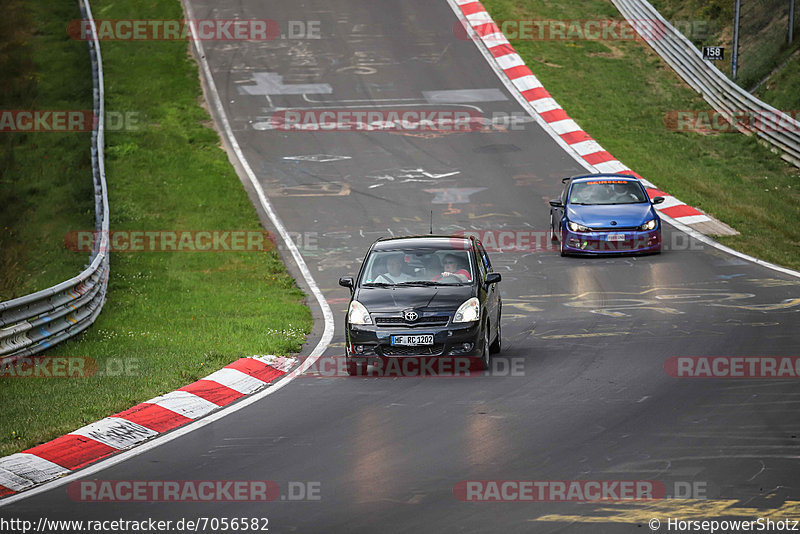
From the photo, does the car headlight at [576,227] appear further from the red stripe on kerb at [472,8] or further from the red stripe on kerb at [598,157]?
the red stripe on kerb at [472,8]

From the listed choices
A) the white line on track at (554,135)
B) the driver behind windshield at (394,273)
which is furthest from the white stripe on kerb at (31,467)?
the white line on track at (554,135)

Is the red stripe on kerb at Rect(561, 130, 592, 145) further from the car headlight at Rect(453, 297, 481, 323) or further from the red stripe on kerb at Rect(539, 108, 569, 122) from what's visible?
the car headlight at Rect(453, 297, 481, 323)

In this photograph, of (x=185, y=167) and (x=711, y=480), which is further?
(x=185, y=167)

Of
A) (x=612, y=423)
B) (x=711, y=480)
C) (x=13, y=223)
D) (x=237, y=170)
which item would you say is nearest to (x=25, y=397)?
(x=612, y=423)

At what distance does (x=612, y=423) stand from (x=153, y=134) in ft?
81.9

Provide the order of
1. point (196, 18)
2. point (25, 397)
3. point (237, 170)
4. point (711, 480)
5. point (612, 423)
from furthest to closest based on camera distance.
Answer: point (196, 18), point (237, 170), point (25, 397), point (612, 423), point (711, 480)

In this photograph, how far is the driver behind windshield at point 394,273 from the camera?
48.0 feet

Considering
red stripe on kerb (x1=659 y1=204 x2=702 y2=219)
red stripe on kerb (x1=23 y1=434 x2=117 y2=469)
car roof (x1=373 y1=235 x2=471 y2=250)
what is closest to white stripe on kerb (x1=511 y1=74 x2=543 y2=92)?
red stripe on kerb (x1=659 y1=204 x2=702 y2=219)

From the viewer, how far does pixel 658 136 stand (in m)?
→ 34.2

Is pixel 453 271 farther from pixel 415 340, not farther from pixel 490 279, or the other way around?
pixel 415 340

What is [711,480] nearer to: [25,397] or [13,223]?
[25,397]

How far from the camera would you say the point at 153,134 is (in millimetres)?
33188

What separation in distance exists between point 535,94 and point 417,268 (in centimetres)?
2340

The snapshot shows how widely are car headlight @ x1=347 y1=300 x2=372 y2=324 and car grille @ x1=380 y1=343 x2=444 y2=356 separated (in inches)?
17.1
